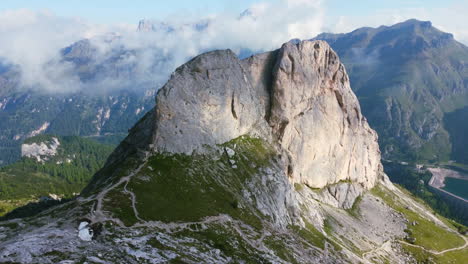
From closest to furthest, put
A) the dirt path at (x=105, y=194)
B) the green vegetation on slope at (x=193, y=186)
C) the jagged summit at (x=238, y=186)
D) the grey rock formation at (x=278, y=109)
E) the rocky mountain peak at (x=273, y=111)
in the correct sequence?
the jagged summit at (x=238, y=186) < the dirt path at (x=105, y=194) < the green vegetation on slope at (x=193, y=186) < the rocky mountain peak at (x=273, y=111) < the grey rock formation at (x=278, y=109)

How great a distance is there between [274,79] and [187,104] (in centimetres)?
5316

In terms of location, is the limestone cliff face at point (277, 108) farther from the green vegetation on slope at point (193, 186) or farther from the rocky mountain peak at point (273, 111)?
the green vegetation on slope at point (193, 186)

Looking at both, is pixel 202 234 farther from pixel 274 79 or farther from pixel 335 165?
pixel 335 165

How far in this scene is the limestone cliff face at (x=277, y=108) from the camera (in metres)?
101

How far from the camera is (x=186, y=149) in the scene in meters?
97.1

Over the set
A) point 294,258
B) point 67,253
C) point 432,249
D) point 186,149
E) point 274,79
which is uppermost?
point 274,79

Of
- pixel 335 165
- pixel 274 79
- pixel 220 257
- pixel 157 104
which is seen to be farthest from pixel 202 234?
pixel 335 165

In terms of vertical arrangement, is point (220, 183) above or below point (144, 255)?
above

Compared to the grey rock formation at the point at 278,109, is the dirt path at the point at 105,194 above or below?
below

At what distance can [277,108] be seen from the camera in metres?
143

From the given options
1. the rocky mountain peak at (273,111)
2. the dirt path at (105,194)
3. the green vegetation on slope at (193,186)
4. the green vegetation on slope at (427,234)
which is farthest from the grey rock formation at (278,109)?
the green vegetation on slope at (427,234)

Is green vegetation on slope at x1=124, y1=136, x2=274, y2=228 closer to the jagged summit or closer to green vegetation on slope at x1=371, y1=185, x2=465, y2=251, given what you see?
the jagged summit

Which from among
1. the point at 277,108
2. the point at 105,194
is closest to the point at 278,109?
the point at 277,108

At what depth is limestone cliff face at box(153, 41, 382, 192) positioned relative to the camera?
101188 millimetres
